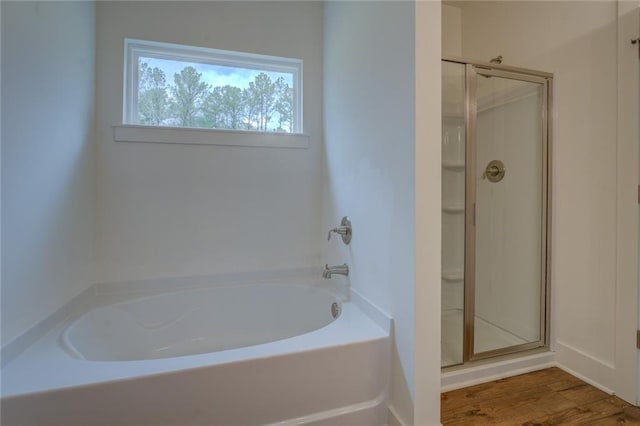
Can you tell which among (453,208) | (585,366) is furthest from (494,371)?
(453,208)

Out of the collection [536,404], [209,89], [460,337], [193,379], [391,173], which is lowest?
[536,404]

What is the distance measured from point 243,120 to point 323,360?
5.71 ft

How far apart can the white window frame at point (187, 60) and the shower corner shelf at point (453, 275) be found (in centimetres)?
140

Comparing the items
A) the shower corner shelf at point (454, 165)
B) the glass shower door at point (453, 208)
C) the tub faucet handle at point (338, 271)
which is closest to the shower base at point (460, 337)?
the glass shower door at point (453, 208)

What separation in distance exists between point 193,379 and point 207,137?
152 centimetres

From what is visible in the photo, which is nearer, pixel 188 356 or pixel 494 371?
pixel 188 356

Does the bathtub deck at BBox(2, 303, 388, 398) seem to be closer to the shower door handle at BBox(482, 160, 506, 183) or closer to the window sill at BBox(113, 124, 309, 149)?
the window sill at BBox(113, 124, 309, 149)

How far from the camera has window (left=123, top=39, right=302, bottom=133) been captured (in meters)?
2.04

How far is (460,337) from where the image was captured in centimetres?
176

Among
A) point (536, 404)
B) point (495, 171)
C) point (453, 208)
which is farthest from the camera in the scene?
point (495, 171)

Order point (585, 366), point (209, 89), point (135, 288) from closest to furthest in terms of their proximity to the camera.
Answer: point (585, 366), point (135, 288), point (209, 89)

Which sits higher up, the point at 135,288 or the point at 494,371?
the point at 135,288

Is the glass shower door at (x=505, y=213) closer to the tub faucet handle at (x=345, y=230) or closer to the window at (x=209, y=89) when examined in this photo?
the tub faucet handle at (x=345, y=230)

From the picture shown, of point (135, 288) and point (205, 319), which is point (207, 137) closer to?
point (135, 288)
